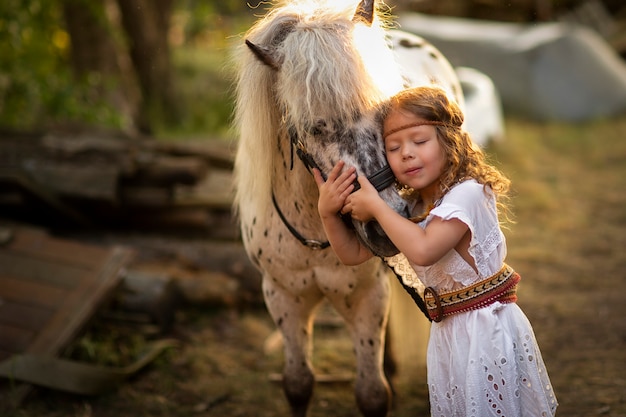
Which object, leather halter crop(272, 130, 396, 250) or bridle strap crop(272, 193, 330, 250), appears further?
bridle strap crop(272, 193, 330, 250)

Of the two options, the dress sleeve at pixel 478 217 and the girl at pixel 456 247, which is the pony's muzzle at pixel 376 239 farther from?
the dress sleeve at pixel 478 217

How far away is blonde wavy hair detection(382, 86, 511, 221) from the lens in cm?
202

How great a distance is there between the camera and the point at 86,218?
4828mm

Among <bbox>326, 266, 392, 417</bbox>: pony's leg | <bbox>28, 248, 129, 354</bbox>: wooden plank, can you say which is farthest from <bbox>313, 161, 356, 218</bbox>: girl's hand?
<bbox>28, 248, 129, 354</bbox>: wooden plank

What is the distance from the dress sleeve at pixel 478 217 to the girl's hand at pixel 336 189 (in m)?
0.26

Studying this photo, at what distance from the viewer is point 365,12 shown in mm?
2387

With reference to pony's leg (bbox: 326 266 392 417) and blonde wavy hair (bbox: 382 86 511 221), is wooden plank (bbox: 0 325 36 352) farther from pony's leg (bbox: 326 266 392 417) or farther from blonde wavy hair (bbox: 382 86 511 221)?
blonde wavy hair (bbox: 382 86 511 221)

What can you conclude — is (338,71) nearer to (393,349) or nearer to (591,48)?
(393,349)

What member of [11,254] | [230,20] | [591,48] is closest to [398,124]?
[11,254]

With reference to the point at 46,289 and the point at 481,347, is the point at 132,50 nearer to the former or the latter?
the point at 46,289

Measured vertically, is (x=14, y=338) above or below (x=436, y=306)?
below

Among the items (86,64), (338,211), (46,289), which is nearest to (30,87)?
(86,64)

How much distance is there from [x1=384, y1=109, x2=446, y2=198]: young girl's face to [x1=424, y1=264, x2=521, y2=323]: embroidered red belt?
36 centimetres

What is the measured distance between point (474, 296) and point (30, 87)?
5.29 m
